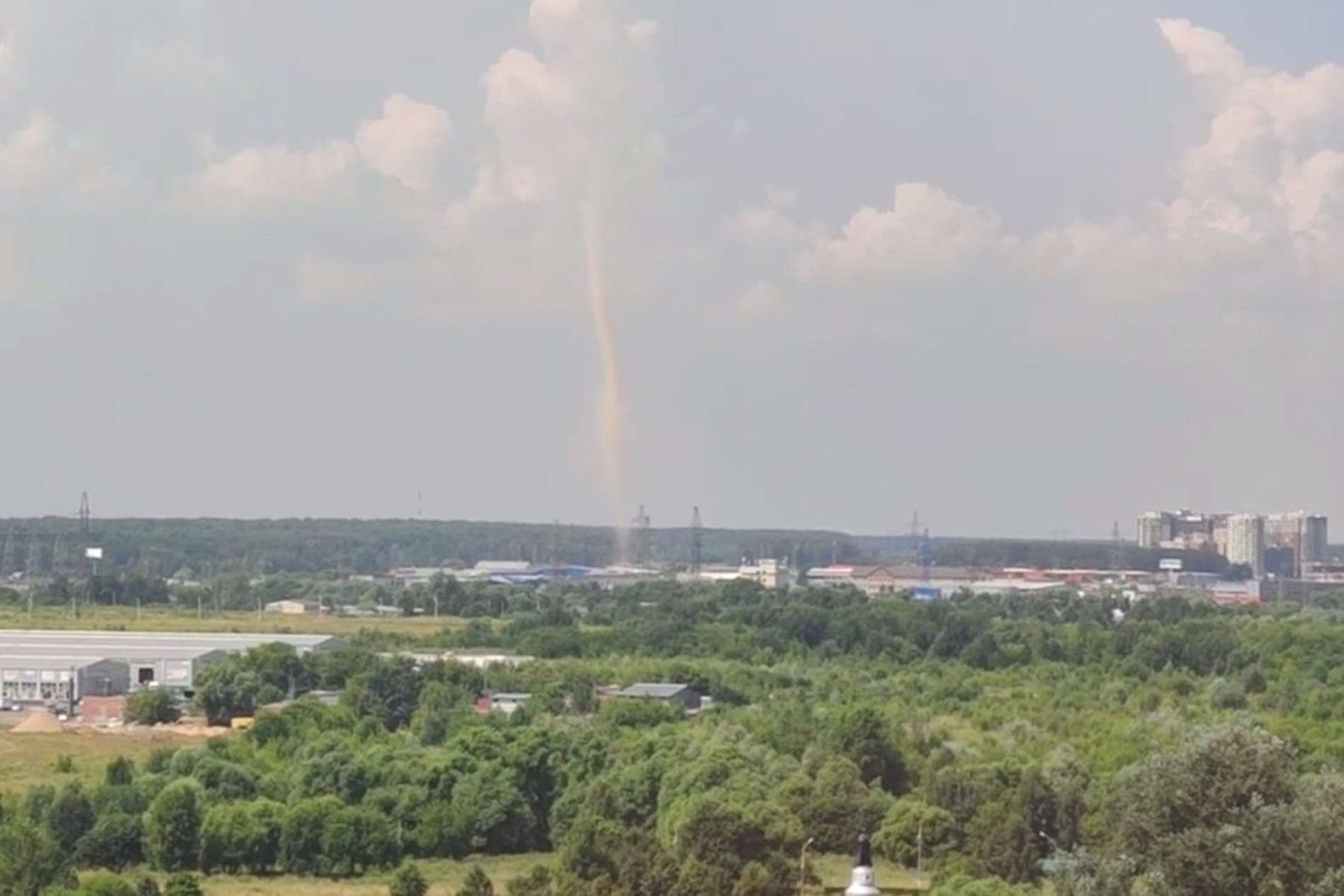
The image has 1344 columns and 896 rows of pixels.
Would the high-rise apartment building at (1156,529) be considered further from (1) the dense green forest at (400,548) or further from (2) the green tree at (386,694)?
(2) the green tree at (386,694)

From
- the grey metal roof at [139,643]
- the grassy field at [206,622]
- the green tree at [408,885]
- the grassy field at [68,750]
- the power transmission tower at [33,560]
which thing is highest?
the power transmission tower at [33,560]

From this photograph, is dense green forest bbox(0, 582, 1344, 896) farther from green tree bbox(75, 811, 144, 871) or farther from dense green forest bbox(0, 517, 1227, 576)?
dense green forest bbox(0, 517, 1227, 576)

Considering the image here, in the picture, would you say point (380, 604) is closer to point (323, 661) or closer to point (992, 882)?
point (323, 661)

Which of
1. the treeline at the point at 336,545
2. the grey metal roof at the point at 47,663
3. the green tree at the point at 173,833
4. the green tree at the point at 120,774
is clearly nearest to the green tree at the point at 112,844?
the green tree at the point at 173,833

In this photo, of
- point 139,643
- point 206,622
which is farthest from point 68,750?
point 206,622

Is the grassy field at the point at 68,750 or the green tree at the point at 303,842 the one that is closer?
the green tree at the point at 303,842
